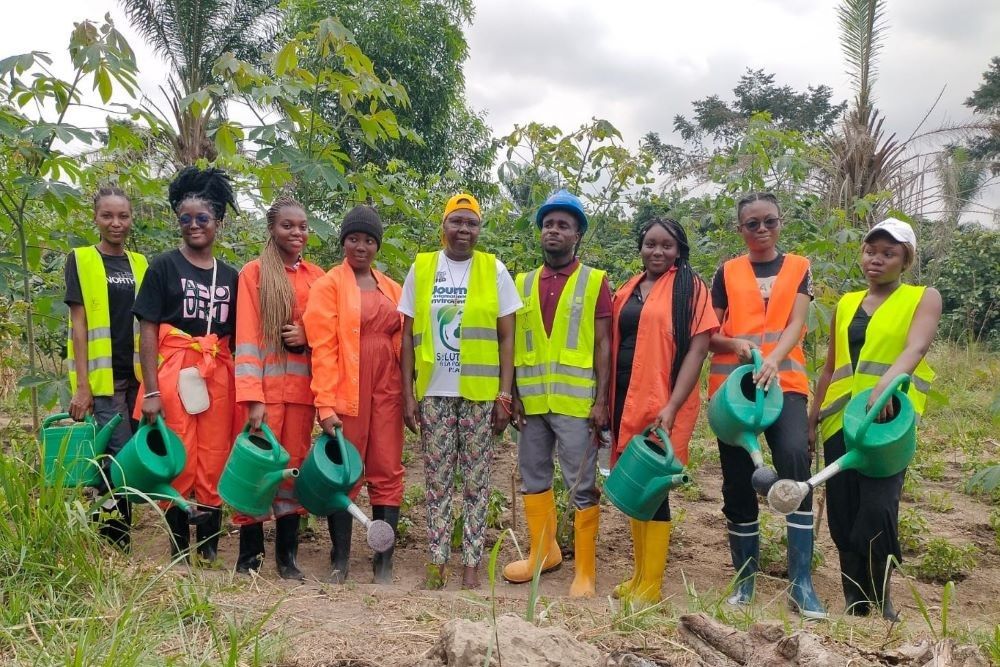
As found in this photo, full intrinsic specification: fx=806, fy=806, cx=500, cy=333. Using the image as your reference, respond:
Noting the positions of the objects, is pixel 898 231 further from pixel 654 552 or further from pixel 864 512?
pixel 654 552

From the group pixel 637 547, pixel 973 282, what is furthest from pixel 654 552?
pixel 973 282

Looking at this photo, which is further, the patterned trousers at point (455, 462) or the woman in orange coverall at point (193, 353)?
the patterned trousers at point (455, 462)

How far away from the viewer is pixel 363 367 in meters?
3.49

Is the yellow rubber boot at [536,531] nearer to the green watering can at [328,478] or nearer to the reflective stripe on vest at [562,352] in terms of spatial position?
the reflective stripe on vest at [562,352]

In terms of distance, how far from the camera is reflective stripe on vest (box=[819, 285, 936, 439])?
3.07m

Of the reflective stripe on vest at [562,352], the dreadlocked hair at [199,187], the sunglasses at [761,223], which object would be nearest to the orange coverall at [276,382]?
the dreadlocked hair at [199,187]

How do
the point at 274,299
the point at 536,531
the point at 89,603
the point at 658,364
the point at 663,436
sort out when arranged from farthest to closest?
the point at 536,531 < the point at 274,299 < the point at 658,364 < the point at 663,436 < the point at 89,603

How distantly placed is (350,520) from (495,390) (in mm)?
865

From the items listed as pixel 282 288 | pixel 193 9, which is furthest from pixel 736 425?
pixel 193 9

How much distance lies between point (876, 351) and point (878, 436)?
0.43m

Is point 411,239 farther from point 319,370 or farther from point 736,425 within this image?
point 736,425

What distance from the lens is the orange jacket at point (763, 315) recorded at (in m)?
3.30

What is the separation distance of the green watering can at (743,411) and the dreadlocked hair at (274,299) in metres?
1.81

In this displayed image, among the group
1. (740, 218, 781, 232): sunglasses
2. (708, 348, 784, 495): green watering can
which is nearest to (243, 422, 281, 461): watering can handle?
(708, 348, 784, 495): green watering can
